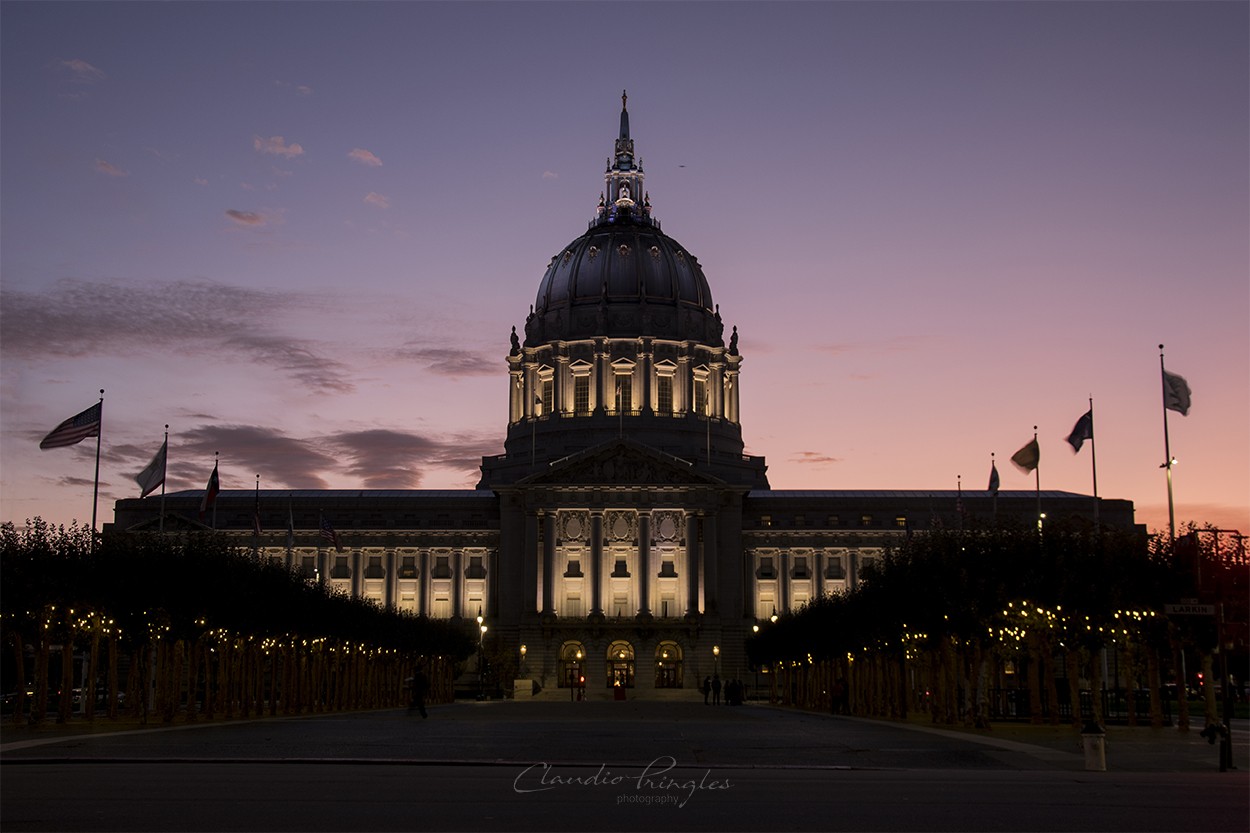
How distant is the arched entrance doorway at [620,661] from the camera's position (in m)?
169

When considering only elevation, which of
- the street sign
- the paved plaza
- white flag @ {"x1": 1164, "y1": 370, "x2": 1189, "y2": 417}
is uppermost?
white flag @ {"x1": 1164, "y1": 370, "x2": 1189, "y2": 417}

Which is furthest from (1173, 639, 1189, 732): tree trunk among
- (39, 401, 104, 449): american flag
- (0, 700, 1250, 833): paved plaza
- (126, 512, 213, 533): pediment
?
(126, 512, 213, 533): pediment

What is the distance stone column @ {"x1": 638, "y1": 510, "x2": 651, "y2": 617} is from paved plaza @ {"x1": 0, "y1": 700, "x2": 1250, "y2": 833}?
123193 millimetres

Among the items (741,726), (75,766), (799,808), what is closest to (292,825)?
(799,808)

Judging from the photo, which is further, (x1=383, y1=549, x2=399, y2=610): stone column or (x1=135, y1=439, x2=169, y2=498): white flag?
(x1=383, y1=549, x2=399, y2=610): stone column

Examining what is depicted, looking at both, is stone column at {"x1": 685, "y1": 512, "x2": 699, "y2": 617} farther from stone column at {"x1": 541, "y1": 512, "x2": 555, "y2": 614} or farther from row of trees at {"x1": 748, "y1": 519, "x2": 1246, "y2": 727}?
row of trees at {"x1": 748, "y1": 519, "x2": 1246, "y2": 727}

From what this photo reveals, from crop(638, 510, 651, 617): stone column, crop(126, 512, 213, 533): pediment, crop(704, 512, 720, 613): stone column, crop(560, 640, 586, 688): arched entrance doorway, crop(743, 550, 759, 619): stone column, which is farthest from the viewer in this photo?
crop(743, 550, 759, 619): stone column

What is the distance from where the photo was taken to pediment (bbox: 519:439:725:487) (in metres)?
177

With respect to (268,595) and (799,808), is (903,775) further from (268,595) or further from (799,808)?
(268,595)

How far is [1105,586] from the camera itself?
65875 mm

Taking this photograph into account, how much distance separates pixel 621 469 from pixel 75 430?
10387 centimetres

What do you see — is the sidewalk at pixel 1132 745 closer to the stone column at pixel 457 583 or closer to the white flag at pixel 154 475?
the white flag at pixel 154 475

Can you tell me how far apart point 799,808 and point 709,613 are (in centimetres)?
14572
